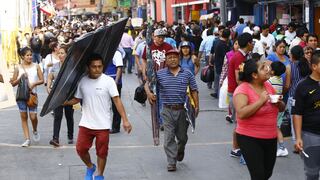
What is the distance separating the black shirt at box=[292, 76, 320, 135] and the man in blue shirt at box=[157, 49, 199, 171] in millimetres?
2218

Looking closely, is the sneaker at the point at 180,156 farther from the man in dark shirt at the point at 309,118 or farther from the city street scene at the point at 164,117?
the man in dark shirt at the point at 309,118

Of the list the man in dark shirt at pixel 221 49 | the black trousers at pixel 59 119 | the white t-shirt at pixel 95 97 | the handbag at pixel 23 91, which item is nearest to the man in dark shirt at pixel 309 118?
the white t-shirt at pixel 95 97

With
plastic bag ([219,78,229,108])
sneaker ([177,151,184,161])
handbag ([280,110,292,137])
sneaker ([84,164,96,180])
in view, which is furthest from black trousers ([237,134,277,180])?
plastic bag ([219,78,229,108])

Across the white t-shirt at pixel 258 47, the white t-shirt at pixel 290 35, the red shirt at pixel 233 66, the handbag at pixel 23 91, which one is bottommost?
the handbag at pixel 23 91

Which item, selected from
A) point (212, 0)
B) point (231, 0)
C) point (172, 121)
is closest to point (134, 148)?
point (172, 121)

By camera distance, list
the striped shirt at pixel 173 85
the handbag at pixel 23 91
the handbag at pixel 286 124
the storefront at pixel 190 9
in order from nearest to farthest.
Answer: the striped shirt at pixel 173 85 < the handbag at pixel 286 124 < the handbag at pixel 23 91 < the storefront at pixel 190 9

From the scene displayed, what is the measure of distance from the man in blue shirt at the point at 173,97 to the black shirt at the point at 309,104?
222 cm

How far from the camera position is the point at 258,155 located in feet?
18.2

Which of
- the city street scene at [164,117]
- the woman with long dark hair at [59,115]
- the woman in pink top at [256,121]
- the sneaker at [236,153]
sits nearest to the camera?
the woman in pink top at [256,121]

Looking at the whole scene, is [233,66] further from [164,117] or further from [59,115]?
[59,115]

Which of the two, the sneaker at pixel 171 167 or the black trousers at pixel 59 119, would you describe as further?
the black trousers at pixel 59 119

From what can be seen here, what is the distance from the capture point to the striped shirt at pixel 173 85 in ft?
25.2

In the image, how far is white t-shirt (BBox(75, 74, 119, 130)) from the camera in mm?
6777

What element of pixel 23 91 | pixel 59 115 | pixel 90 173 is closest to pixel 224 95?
pixel 59 115
